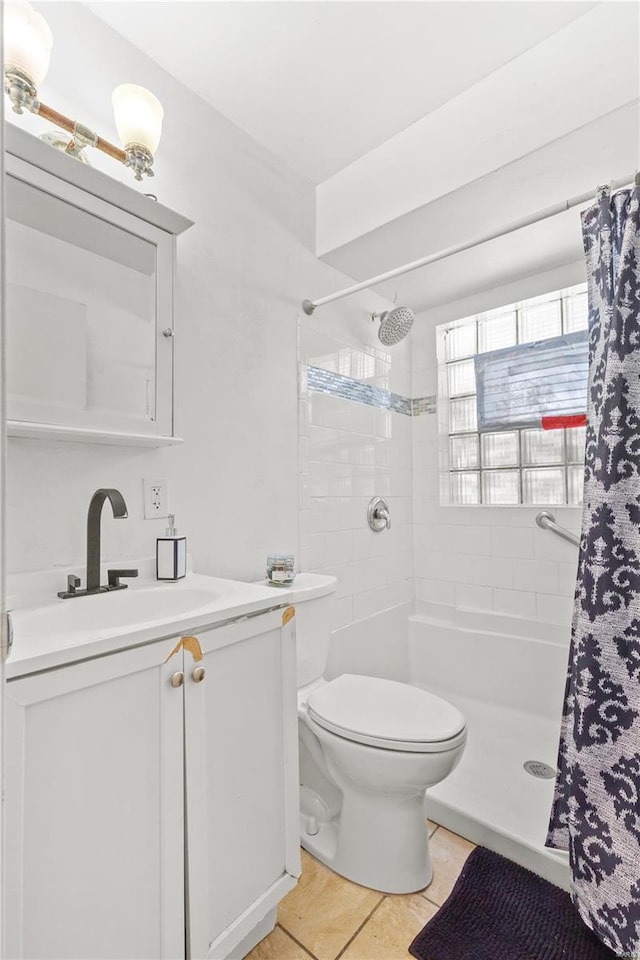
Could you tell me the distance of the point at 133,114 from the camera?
4.35 ft

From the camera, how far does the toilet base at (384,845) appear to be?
142 centimetres

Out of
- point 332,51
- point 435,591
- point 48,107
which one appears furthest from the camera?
point 435,591

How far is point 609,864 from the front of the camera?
3.90 ft

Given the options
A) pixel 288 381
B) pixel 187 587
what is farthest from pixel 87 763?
pixel 288 381

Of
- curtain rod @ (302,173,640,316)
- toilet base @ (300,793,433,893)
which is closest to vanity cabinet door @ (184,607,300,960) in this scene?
toilet base @ (300,793,433,893)

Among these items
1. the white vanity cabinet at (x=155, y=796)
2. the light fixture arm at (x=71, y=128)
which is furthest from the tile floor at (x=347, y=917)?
the light fixture arm at (x=71, y=128)

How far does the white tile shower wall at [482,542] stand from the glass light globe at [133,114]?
1.73 metres

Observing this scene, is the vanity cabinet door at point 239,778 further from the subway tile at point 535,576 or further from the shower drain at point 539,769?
the subway tile at point 535,576

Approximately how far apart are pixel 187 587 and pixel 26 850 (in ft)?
2.18

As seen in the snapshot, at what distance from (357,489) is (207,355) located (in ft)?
3.23

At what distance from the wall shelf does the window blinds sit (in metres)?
1.70

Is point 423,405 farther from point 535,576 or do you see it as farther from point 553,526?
point 535,576

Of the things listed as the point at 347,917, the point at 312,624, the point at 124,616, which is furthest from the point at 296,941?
the point at 124,616

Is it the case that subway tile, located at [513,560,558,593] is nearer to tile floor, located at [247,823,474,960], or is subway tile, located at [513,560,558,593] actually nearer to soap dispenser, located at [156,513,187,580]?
tile floor, located at [247,823,474,960]
